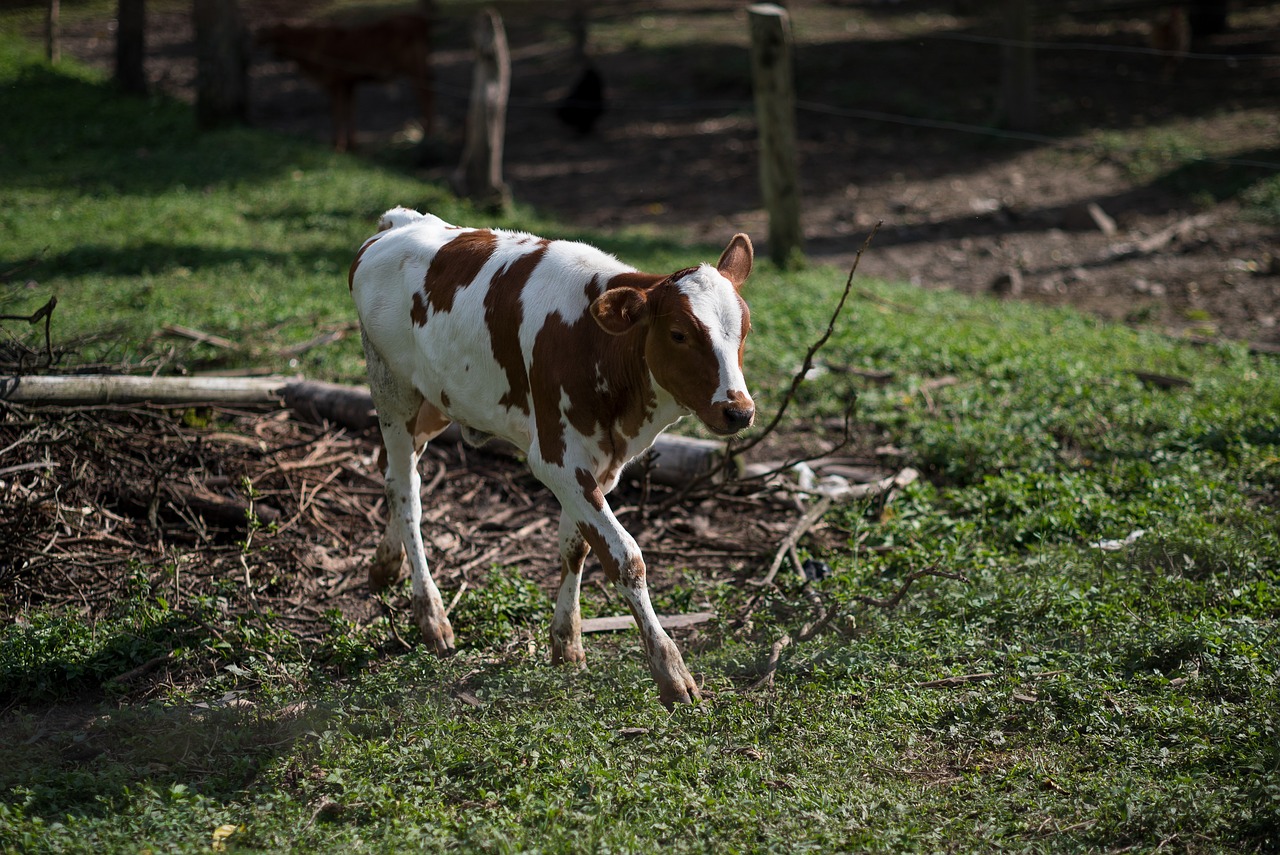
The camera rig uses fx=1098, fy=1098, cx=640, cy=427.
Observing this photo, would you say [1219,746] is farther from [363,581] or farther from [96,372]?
[96,372]

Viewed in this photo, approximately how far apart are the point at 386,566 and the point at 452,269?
1.78 metres

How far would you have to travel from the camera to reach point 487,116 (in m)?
14.5

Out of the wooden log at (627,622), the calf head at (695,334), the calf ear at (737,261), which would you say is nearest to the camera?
the calf head at (695,334)

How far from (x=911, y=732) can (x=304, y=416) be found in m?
5.01

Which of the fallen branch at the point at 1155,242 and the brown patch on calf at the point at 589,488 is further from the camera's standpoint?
the fallen branch at the point at 1155,242

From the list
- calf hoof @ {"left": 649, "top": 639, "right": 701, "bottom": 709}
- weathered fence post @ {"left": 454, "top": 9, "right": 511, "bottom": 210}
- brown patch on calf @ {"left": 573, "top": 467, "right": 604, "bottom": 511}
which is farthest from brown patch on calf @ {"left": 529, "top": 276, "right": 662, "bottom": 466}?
weathered fence post @ {"left": 454, "top": 9, "right": 511, "bottom": 210}

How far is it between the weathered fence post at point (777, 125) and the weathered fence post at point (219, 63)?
9046 mm

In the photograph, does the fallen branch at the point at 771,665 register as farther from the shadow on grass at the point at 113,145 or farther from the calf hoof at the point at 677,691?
the shadow on grass at the point at 113,145

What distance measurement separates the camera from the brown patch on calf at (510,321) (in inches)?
207

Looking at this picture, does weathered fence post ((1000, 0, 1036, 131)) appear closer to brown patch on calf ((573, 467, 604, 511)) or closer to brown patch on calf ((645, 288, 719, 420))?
brown patch on calf ((645, 288, 719, 420))

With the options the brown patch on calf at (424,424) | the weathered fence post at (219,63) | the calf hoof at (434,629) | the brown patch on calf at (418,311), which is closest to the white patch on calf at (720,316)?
the brown patch on calf at (418,311)

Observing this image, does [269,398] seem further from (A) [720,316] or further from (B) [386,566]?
(A) [720,316]

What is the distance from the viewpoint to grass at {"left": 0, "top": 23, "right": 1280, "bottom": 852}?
401 centimetres

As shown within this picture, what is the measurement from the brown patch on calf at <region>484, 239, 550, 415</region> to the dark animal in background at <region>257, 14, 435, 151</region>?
540 inches
